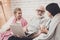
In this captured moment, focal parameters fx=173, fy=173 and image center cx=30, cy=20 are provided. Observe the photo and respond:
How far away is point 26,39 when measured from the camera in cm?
289

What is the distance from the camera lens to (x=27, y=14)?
4.47 m

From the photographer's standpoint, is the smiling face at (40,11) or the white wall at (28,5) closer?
the smiling face at (40,11)

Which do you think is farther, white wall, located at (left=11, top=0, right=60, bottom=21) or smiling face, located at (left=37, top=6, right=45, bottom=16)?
white wall, located at (left=11, top=0, right=60, bottom=21)

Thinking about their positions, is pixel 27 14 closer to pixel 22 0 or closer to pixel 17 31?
pixel 22 0

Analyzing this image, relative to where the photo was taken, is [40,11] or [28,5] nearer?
[40,11]

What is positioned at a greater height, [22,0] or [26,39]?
[22,0]

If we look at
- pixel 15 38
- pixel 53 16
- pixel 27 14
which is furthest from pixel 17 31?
pixel 27 14

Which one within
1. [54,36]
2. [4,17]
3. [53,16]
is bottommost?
[4,17]

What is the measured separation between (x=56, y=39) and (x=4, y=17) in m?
2.43

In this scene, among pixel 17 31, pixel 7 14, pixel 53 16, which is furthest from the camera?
pixel 7 14

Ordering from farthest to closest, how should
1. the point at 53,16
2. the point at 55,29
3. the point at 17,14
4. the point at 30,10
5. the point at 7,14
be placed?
the point at 7,14 → the point at 30,10 → the point at 17,14 → the point at 53,16 → the point at 55,29

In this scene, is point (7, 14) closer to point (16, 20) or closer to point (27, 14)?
point (27, 14)

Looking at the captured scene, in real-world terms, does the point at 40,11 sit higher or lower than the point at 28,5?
higher

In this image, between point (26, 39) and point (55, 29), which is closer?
point (55, 29)
